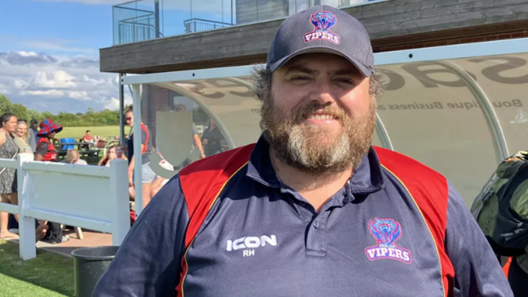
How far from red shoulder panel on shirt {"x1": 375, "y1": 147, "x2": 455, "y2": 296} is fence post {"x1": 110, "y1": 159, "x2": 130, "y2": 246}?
4334mm

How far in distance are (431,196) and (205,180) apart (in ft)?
2.35

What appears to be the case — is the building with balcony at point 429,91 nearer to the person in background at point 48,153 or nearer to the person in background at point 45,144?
the person in background at point 48,153

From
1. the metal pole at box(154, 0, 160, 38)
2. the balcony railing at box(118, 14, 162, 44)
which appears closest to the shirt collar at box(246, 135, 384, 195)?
the metal pole at box(154, 0, 160, 38)

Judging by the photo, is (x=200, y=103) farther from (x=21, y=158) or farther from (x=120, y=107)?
(x=120, y=107)

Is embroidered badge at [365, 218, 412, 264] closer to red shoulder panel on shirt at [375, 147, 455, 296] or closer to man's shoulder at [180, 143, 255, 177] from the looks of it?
red shoulder panel on shirt at [375, 147, 455, 296]

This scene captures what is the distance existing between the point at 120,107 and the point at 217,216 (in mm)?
15572

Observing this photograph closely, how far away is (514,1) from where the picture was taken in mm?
8336

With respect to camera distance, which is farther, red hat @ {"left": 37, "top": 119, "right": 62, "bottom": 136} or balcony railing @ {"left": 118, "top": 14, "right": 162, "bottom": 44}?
balcony railing @ {"left": 118, "top": 14, "right": 162, "bottom": 44}

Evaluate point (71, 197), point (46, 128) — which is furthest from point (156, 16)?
point (71, 197)

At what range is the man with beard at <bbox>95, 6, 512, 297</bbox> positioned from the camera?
160cm

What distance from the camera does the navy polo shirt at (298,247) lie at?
1.59 m

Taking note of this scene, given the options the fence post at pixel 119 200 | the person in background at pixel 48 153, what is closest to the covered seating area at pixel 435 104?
the fence post at pixel 119 200

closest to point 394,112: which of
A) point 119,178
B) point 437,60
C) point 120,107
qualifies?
point 437,60

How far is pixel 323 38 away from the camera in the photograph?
66.3 inches
